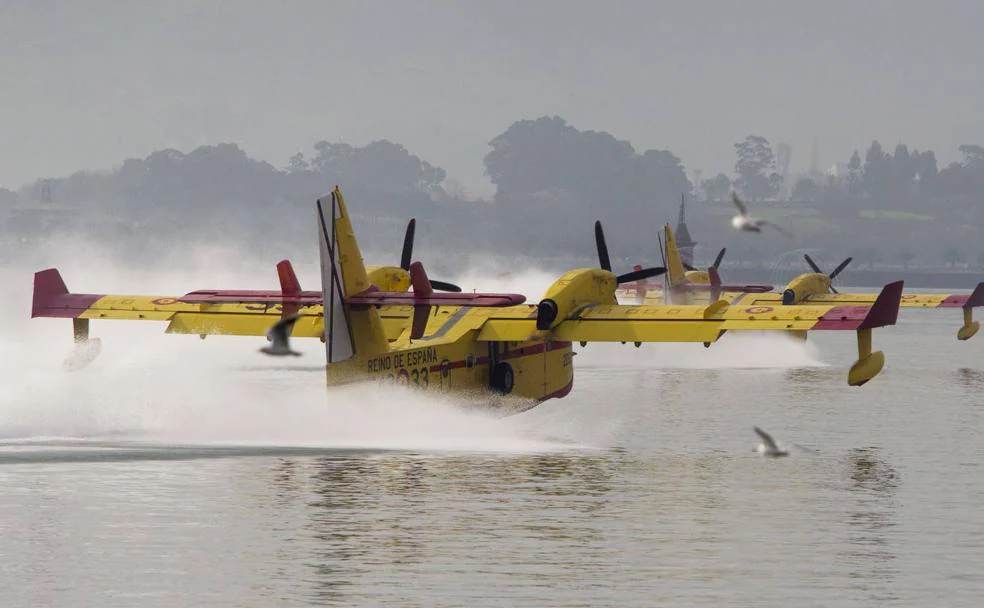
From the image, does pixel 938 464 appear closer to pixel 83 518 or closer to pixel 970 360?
pixel 83 518

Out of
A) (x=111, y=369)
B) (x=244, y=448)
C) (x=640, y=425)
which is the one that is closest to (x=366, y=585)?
(x=244, y=448)

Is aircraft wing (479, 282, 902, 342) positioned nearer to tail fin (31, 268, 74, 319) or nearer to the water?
the water

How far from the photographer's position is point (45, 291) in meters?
47.1

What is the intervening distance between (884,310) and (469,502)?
41.5 feet

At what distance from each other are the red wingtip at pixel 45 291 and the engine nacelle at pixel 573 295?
1456cm

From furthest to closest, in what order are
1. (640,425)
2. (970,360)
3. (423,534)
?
(970,360)
(640,425)
(423,534)

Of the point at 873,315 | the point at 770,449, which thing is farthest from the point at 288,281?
the point at 873,315

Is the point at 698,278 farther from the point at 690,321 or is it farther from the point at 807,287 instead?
the point at 690,321

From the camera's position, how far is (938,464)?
3712cm

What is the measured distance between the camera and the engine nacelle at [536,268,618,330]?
135 ft

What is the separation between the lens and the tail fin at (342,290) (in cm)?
3644

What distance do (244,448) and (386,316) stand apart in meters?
10.7

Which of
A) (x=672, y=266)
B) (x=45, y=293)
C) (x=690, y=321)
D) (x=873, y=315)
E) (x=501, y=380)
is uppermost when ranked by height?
(x=672, y=266)

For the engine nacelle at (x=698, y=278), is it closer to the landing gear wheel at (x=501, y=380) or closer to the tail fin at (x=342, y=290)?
the landing gear wheel at (x=501, y=380)
